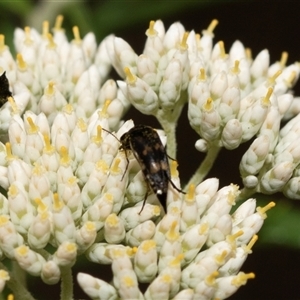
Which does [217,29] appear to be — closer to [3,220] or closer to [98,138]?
[98,138]

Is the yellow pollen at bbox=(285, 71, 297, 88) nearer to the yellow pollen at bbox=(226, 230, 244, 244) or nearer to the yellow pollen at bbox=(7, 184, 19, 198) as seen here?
the yellow pollen at bbox=(226, 230, 244, 244)

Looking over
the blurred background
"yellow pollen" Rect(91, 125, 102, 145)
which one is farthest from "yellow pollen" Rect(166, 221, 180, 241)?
the blurred background

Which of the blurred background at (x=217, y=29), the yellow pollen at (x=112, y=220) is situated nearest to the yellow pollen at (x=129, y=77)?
the yellow pollen at (x=112, y=220)

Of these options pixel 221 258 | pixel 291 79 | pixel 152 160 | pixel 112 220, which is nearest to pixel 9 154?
pixel 112 220

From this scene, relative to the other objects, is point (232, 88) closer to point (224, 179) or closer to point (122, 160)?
point (122, 160)

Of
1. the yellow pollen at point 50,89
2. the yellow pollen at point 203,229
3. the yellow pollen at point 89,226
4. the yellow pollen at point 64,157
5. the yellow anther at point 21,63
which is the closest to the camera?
the yellow pollen at point 89,226

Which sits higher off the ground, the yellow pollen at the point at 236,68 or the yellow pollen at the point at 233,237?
the yellow pollen at the point at 236,68

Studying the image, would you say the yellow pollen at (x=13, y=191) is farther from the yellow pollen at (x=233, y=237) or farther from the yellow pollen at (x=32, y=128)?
the yellow pollen at (x=233, y=237)
